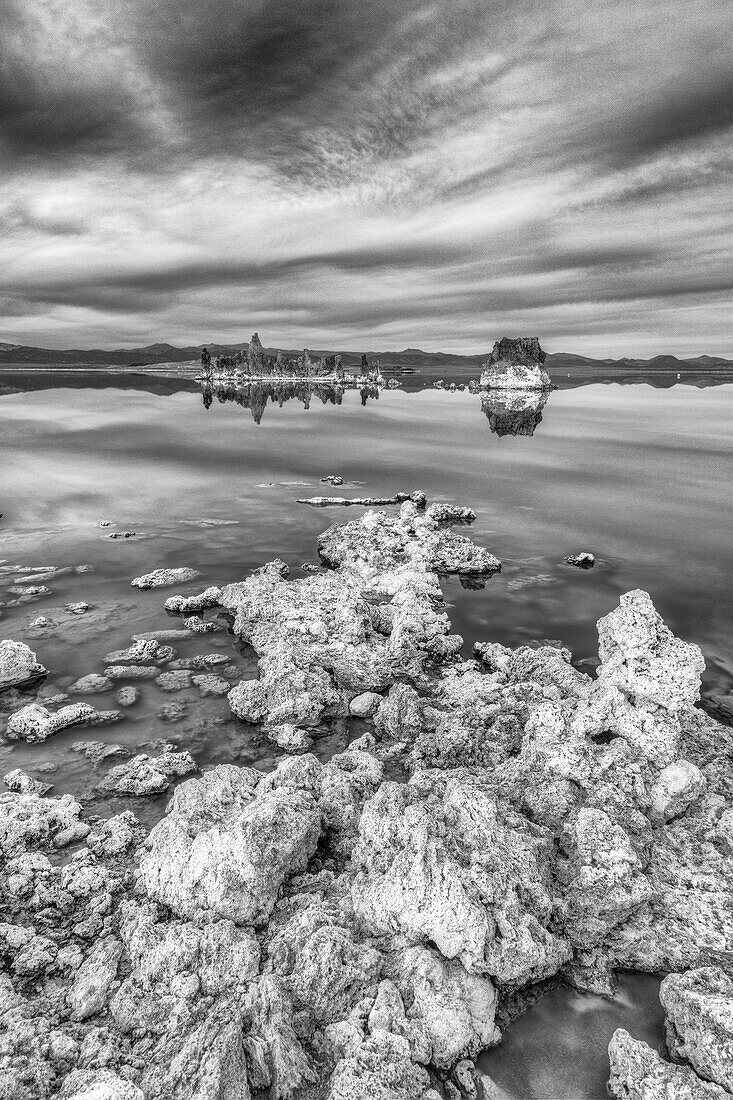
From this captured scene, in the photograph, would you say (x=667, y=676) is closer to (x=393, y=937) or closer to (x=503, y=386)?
(x=393, y=937)

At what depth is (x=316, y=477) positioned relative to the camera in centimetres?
3531

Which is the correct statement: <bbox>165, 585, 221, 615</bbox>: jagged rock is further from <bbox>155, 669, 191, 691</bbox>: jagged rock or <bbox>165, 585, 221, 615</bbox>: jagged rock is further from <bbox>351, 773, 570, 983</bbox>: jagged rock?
<bbox>351, 773, 570, 983</bbox>: jagged rock

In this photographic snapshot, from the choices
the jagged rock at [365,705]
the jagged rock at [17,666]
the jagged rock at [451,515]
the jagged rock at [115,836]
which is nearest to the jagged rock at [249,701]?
the jagged rock at [365,705]

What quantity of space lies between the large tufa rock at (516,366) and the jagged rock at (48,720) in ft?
441

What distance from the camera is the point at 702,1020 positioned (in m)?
4.93

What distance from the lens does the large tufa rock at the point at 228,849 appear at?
596 cm

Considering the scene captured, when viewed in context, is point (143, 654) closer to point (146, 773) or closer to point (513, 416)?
point (146, 773)

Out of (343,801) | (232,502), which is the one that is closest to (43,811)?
(343,801)

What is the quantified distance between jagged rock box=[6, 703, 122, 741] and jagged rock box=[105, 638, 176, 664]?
1837 millimetres

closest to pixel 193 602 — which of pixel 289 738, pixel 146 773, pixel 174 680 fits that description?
pixel 174 680

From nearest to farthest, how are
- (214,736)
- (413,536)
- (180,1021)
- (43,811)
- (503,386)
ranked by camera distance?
1. (180,1021)
2. (43,811)
3. (214,736)
4. (413,536)
5. (503,386)

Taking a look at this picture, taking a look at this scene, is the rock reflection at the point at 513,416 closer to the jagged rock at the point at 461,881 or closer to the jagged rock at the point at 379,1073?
the jagged rock at the point at 461,881

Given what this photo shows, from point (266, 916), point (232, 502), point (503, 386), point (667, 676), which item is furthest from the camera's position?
point (503, 386)

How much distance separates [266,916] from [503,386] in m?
147
